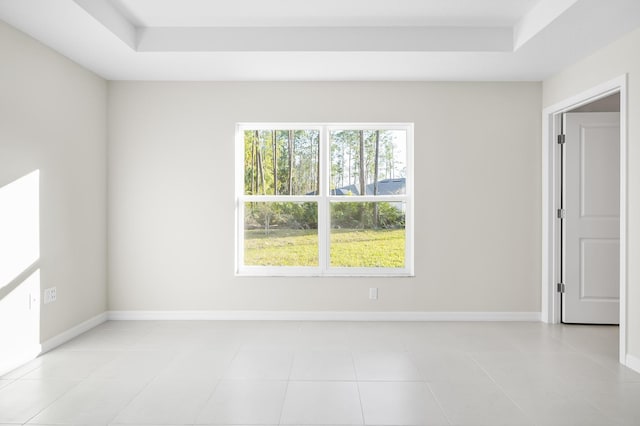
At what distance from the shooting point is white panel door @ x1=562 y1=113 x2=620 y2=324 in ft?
14.7

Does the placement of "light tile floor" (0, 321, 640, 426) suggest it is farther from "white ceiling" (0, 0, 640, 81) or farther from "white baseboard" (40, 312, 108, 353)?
"white ceiling" (0, 0, 640, 81)

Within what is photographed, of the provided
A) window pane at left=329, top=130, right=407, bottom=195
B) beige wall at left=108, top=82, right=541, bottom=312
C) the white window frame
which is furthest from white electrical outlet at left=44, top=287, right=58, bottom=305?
window pane at left=329, top=130, right=407, bottom=195

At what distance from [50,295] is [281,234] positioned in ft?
7.09

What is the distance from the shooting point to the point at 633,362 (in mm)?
3311

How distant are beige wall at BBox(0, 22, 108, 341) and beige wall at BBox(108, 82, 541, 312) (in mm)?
225

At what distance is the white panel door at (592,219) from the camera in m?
4.49

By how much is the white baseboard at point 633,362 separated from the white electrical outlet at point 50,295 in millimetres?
4510

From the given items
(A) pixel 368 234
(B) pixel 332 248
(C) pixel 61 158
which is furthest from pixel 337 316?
(C) pixel 61 158

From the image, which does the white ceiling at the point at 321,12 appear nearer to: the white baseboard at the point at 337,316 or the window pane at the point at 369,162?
the window pane at the point at 369,162

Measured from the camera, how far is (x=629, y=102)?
11.1 ft

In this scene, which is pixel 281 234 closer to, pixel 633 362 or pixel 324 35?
pixel 324 35

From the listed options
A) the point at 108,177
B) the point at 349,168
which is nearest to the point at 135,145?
the point at 108,177

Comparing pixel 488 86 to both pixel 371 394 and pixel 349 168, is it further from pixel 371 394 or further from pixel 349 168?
pixel 371 394

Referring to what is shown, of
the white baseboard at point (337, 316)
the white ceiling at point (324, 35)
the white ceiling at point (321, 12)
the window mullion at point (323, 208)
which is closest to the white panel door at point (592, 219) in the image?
the white baseboard at point (337, 316)
